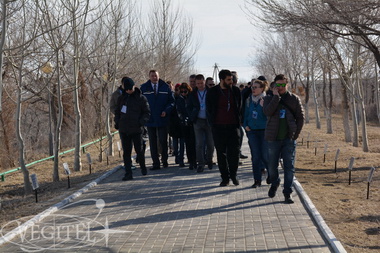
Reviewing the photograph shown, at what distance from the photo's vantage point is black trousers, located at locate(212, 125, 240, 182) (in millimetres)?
9609

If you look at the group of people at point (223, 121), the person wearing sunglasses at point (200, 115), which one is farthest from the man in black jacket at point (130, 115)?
the person wearing sunglasses at point (200, 115)

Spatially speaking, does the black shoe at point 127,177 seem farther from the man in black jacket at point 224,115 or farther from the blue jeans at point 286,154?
the blue jeans at point 286,154

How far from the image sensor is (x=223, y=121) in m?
9.56

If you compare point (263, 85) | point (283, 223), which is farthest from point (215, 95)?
point (283, 223)

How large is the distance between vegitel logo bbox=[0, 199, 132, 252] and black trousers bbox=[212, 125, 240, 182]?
8.76 feet

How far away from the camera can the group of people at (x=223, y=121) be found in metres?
8.37

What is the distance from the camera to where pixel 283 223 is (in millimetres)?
7176

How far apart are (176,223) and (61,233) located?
1.53 meters

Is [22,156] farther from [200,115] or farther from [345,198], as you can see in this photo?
[345,198]

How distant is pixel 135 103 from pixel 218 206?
3598 millimetres

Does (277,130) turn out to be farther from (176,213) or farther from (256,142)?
(176,213)

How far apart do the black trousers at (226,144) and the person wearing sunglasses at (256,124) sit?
0.95 ft

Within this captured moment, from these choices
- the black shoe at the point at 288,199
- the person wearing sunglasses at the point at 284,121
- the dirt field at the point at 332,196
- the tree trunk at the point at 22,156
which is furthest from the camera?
the tree trunk at the point at 22,156

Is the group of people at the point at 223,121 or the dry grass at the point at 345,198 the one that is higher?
the group of people at the point at 223,121
